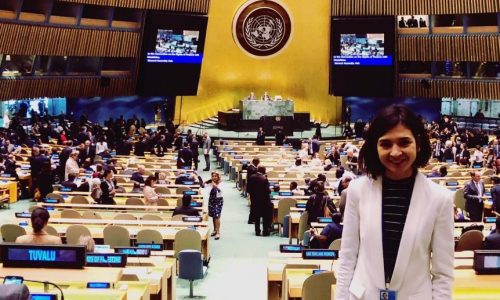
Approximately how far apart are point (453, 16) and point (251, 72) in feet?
31.3

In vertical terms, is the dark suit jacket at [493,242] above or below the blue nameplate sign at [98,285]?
above

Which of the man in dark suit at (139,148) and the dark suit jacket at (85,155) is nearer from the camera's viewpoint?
the dark suit jacket at (85,155)

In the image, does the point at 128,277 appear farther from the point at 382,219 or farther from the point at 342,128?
the point at 342,128

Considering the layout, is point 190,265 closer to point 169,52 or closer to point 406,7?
point 169,52

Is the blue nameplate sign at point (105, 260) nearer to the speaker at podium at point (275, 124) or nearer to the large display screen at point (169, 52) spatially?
the large display screen at point (169, 52)

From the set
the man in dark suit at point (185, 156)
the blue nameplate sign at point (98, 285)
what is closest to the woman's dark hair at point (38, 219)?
the blue nameplate sign at point (98, 285)

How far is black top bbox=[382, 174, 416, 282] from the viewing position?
122 inches

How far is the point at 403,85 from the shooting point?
113 feet

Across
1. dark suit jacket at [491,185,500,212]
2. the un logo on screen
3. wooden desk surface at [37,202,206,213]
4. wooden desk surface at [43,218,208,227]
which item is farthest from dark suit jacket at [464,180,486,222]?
the un logo on screen

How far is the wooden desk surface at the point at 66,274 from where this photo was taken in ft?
16.9

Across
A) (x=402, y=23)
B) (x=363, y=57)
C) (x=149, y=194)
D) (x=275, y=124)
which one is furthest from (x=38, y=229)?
(x=402, y=23)

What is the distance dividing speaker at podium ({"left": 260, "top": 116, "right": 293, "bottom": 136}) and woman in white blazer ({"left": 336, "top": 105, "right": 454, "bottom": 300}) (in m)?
29.3

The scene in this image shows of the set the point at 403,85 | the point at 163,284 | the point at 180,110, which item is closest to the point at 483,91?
the point at 403,85

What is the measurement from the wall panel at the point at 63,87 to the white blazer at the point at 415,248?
25528 millimetres
